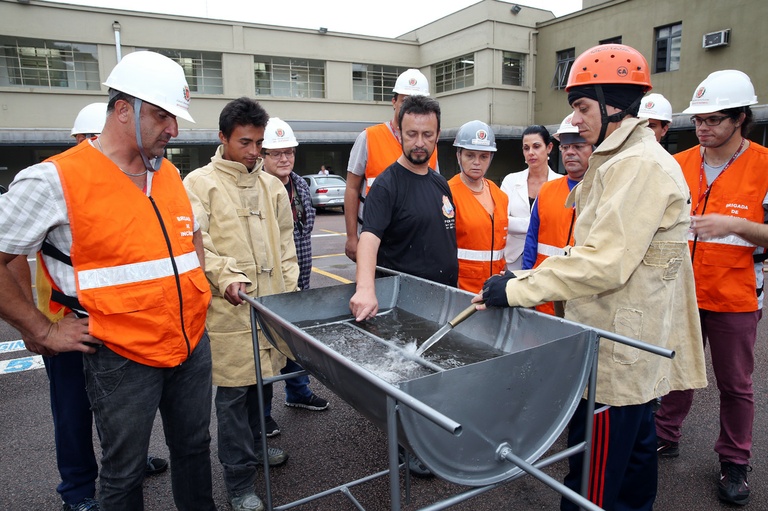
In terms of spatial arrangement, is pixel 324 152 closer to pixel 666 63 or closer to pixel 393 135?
pixel 666 63

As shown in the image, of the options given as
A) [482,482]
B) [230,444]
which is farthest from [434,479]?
[482,482]

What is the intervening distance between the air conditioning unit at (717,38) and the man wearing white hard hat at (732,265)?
18411 mm

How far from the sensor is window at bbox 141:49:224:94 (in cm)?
2395

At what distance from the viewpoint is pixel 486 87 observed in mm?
24453

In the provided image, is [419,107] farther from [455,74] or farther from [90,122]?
[455,74]

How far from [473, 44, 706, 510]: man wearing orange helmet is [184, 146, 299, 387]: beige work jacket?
50.9 inches

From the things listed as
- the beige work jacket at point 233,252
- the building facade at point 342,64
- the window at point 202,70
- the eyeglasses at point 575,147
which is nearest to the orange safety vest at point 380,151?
the eyeglasses at point 575,147

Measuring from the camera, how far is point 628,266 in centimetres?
186

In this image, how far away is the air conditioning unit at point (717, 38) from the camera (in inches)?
694

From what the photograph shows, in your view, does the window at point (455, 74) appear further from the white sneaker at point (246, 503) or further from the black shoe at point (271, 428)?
the white sneaker at point (246, 503)

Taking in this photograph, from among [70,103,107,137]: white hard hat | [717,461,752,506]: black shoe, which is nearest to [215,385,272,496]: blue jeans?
[70,103,107,137]: white hard hat

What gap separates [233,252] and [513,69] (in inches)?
990

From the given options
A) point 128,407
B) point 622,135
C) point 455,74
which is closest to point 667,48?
point 455,74

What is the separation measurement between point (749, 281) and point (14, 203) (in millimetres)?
3381
